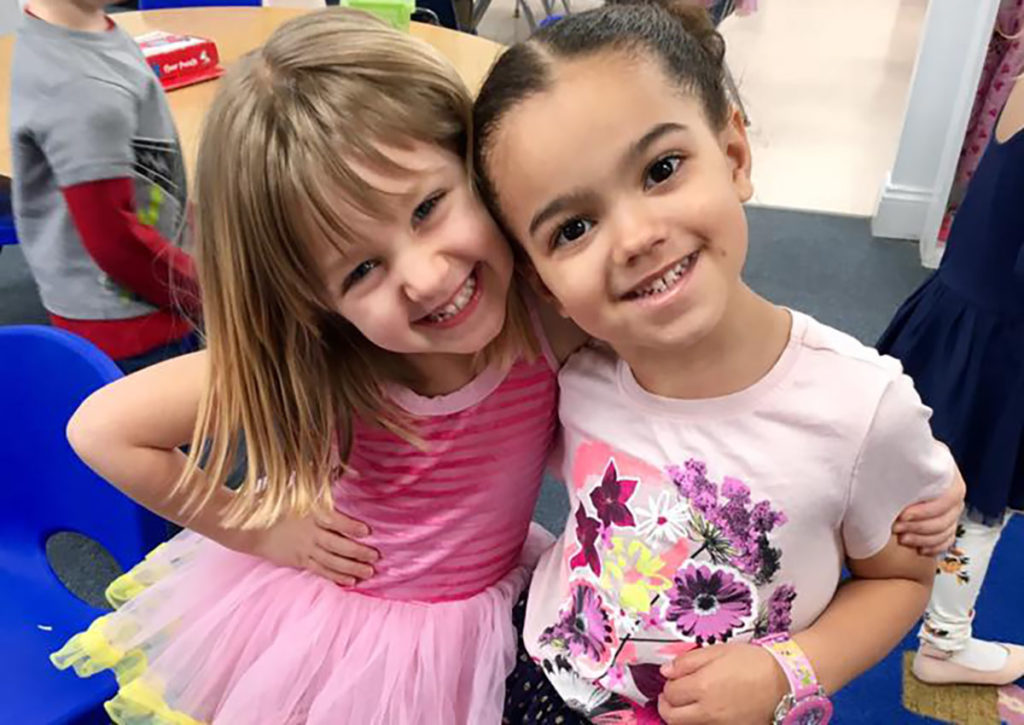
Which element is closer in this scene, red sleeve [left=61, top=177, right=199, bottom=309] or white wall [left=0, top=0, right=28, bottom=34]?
red sleeve [left=61, top=177, right=199, bottom=309]

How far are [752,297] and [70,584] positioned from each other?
153cm

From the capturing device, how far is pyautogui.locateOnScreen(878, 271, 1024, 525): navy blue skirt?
1.25 m

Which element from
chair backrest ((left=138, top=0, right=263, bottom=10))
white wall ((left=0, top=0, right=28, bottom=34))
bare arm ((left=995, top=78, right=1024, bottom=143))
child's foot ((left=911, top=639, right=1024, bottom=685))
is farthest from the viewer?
white wall ((left=0, top=0, right=28, bottom=34))

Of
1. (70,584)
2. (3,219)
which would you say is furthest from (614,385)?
(3,219)

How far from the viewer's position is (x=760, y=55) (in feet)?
15.3

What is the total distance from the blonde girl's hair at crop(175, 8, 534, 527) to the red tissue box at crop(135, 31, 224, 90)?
126 cm

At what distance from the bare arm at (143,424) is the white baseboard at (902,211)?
98.1 inches

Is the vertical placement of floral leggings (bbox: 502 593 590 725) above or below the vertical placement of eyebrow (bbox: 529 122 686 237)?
below

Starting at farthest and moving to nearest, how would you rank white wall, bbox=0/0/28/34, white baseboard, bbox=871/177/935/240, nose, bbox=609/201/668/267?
1. white wall, bbox=0/0/28/34
2. white baseboard, bbox=871/177/935/240
3. nose, bbox=609/201/668/267

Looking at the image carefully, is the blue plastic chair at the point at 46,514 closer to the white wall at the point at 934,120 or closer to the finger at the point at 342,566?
the finger at the point at 342,566

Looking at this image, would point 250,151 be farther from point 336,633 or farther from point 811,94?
point 811,94

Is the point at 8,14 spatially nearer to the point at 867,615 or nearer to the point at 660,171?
the point at 660,171

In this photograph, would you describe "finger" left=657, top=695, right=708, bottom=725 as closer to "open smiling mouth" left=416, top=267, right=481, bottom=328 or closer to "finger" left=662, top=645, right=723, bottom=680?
"finger" left=662, top=645, right=723, bottom=680

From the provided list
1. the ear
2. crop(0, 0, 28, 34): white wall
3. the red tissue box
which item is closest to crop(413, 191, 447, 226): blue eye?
the ear
